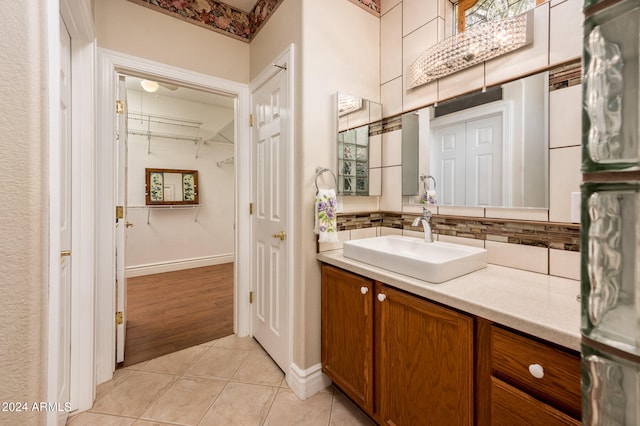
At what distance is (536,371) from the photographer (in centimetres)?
76

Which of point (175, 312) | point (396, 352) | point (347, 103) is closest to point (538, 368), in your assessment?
point (396, 352)

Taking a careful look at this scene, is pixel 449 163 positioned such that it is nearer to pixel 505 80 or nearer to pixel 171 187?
pixel 505 80

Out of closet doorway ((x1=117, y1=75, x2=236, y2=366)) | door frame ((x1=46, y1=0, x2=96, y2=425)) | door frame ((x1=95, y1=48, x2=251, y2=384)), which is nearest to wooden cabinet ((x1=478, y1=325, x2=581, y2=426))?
door frame ((x1=46, y1=0, x2=96, y2=425))

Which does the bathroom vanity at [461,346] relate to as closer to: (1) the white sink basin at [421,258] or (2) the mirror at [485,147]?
(1) the white sink basin at [421,258]

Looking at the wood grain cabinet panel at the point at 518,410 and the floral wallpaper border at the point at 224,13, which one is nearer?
the wood grain cabinet panel at the point at 518,410

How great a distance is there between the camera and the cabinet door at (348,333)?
134 cm

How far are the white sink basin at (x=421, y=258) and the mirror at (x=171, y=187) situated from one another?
365cm

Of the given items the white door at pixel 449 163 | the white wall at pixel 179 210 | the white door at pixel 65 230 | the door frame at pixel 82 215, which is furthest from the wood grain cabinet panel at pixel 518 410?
the white wall at pixel 179 210

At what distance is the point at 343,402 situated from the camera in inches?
63.2

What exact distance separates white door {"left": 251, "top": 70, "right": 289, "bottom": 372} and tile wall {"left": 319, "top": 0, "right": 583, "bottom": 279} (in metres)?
0.43

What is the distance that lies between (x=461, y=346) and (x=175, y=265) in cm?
435

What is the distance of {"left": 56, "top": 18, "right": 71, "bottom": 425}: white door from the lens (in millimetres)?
1323

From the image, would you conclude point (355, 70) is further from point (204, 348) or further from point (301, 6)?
point (204, 348)

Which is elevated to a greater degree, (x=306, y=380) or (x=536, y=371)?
(x=536, y=371)
